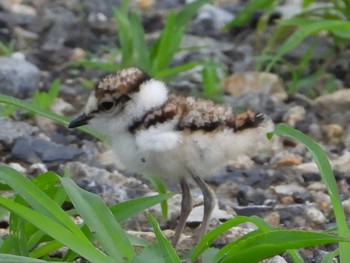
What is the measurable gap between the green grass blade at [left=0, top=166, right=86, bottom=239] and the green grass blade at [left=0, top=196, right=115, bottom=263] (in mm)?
137

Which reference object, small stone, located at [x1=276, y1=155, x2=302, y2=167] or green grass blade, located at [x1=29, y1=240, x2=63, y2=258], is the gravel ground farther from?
green grass blade, located at [x1=29, y1=240, x2=63, y2=258]

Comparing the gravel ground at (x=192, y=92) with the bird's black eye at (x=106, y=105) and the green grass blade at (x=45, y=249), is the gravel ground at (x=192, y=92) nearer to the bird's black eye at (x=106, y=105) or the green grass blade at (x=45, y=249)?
the bird's black eye at (x=106, y=105)

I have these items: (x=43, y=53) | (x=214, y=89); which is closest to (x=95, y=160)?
(x=214, y=89)

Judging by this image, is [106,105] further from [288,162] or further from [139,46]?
[139,46]

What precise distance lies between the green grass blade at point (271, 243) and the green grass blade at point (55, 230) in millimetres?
410

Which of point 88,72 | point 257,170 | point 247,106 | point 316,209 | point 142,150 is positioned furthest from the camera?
point 88,72

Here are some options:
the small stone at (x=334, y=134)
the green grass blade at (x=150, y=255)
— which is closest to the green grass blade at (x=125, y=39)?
the small stone at (x=334, y=134)

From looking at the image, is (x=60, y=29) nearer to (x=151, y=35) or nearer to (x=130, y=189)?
(x=151, y=35)

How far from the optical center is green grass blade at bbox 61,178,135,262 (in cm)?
341

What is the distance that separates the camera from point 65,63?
23.5 feet

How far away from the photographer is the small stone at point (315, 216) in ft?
15.2

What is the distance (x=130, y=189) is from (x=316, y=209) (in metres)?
0.89

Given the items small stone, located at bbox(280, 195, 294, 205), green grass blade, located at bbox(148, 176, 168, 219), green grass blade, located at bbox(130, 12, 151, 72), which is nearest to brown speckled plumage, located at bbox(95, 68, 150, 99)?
green grass blade, located at bbox(148, 176, 168, 219)

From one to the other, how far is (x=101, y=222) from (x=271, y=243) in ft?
1.93
